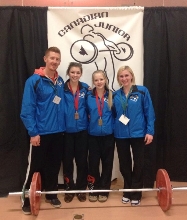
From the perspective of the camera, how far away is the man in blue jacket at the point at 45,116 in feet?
8.38

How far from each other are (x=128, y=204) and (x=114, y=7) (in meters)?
2.01

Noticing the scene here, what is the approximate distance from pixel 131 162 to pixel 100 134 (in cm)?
43

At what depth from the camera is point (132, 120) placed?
2701 mm

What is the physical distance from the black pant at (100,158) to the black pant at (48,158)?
1.04ft

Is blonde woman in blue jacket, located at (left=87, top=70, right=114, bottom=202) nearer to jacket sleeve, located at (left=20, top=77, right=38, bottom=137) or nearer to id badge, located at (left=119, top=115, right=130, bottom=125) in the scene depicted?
id badge, located at (left=119, top=115, right=130, bottom=125)

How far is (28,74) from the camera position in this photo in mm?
2980

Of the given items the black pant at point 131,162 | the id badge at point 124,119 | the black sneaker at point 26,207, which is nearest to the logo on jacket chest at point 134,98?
A: the id badge at point 124,119

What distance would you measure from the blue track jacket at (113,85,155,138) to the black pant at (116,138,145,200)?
9 cm

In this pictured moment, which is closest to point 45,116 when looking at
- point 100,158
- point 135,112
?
point 100,158

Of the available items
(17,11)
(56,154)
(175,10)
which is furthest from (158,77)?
(17,11)

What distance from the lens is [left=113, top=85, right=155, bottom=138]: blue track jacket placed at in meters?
2.69

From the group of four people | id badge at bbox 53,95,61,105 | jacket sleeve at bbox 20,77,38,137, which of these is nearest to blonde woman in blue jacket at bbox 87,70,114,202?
the group of four people

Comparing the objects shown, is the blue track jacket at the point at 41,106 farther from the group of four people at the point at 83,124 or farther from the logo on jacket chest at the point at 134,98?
the logo on jacket chest at the point at 134,98

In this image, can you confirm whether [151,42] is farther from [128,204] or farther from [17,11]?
[128,204]
